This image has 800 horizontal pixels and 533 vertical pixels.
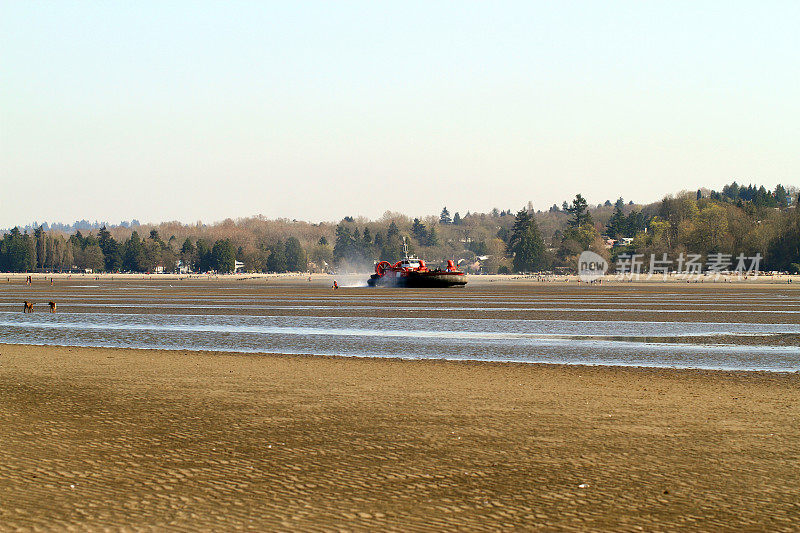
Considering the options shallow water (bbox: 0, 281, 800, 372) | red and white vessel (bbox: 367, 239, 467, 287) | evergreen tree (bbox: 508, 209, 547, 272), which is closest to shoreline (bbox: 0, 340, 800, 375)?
shallow water (bbox: 0, 281, 800, 372)

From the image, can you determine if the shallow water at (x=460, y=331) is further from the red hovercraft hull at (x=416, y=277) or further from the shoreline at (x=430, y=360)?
the red hovercraft hull at (x=416, y=277)

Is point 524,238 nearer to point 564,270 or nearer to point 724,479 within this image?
point 564,270

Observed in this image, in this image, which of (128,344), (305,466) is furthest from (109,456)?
(128,344)

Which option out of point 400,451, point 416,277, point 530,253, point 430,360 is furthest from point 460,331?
point 530,253

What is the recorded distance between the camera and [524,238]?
19600 centimetres

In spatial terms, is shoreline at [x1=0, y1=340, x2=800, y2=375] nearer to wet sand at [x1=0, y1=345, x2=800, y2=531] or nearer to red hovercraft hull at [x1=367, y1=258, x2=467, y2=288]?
wet sand at [x1=0, y1=345, x2=800, y2=531]

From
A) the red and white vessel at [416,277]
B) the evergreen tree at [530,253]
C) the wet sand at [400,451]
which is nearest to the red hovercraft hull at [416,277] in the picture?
the red and white vessel at [416,277]

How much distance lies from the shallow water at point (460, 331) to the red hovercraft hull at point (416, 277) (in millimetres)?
32209

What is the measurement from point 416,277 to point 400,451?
67.4m

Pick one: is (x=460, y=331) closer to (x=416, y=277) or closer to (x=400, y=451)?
(x=400, y=451)

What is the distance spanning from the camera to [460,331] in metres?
28.5

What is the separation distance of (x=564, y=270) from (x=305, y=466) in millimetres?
184490

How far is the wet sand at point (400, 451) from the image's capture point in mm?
7332

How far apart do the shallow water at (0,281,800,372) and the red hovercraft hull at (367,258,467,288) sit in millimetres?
32209
